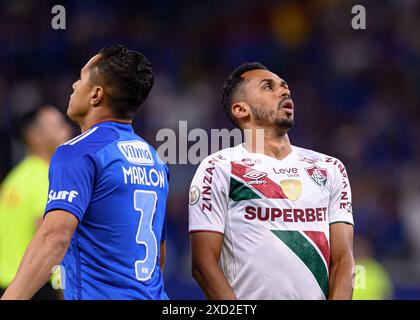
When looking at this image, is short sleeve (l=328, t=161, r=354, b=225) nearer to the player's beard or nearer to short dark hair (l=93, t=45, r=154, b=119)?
the player's beard

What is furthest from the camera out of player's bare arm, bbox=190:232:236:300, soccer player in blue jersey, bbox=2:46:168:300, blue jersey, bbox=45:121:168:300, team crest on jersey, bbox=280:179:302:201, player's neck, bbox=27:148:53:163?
player's neck, bbox=27:148:53:163

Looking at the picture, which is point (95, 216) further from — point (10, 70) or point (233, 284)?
point (10, 70)

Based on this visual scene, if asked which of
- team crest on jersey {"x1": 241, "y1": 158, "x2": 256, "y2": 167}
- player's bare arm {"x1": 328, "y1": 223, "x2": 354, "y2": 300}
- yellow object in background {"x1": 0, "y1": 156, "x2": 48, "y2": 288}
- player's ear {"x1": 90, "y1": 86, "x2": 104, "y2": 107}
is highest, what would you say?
player's ear {"x1": 90, "y1": 86, "x2": 104, "y2": 107}

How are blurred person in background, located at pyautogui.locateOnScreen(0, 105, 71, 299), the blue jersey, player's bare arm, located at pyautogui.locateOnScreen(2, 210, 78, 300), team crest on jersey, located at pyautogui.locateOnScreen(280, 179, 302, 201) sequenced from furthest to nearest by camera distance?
blurred person in background, located at pyautogui.locateOnScreen(0, 105, 71, 299) < team crest on jersey, located at pyautogui.locateOnScreen(280, 179, 302, 201) < the blue jersey < player's bare arm, located at pyautogui.locateOnScreen(2, 210, 78, 300)

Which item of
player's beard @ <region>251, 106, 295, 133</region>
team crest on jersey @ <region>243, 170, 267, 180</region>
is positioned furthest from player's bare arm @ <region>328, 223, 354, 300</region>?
player's beard @ <region>251, 106, 295, 133</region>

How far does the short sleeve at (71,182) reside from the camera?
11.8 ft

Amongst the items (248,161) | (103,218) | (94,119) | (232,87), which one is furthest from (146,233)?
(232,87)

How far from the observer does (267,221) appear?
431 centimetres

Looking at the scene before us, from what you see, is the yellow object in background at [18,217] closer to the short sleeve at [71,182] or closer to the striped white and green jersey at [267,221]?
the striped white and green jersey at [267,221]

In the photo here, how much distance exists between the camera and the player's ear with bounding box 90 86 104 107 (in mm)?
4020

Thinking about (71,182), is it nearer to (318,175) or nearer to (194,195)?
(194,195)

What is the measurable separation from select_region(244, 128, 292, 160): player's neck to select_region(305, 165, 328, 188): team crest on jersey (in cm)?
16

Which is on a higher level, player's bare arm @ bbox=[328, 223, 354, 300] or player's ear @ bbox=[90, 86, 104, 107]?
player's ear @ bbox=[90, 86, 104, 107]

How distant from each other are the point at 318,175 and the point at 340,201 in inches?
7.1
